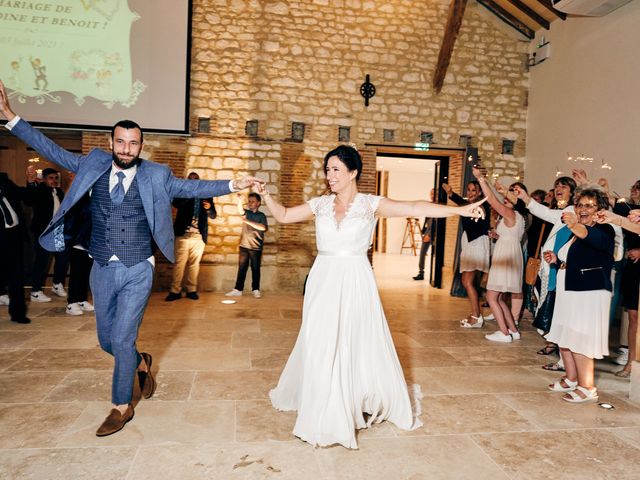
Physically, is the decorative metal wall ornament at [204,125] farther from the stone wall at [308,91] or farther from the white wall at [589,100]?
the white wall at [589,100]

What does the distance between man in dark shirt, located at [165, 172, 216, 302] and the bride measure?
13.1 feet

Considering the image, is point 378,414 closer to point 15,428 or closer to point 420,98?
point 15,428

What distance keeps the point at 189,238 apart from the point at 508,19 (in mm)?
6395

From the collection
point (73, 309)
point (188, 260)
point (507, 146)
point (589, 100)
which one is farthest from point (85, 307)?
point (589, 100)

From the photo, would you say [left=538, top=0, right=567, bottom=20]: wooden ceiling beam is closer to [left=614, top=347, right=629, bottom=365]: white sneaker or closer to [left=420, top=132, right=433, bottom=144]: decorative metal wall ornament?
[left=420, top=132, right=433, bottom=144]: decorative metal wall ornament

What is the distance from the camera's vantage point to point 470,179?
7.91 meters

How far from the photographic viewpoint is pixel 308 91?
7566 millimetres

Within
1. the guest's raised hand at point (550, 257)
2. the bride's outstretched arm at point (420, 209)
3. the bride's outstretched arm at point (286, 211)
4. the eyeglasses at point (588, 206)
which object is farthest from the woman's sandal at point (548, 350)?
the bride's outstretched arm at point (286, 211)

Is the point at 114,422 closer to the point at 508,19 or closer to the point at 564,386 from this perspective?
the point at 564,386

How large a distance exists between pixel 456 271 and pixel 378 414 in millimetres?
5412

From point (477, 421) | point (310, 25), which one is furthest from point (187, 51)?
point (477, 421)

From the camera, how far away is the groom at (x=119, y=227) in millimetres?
2510

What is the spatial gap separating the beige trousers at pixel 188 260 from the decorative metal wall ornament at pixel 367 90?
3480 mm

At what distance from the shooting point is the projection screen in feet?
21.5
